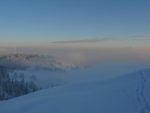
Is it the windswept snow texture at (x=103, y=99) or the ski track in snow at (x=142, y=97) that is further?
the windswept snow texture at (x=103, y=99)

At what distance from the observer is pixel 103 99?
1662 centimetres

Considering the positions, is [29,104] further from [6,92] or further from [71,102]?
[6,92]

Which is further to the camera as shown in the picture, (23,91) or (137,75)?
(23,91)

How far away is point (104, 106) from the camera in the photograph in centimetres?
1565

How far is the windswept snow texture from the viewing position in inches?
599

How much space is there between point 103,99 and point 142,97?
1.96 metres

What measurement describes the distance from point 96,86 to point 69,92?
5.29 feet

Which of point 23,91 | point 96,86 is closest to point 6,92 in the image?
point 23,91

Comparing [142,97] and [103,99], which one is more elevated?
[142,97]

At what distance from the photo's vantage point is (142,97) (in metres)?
15.6

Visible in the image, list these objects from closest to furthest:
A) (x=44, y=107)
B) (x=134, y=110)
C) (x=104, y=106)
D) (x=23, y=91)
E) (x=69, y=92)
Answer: (x=134, y=110) → (x=104, y=106) → (x=44, y=107) → (x=69, y=92) → (x=23, y=91)

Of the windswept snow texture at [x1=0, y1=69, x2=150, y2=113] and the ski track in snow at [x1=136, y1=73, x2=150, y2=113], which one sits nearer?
the ski track in snow at [x1=136, y1=73, x2=150, y2=113]

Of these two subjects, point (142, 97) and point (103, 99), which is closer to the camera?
point (142, 97)

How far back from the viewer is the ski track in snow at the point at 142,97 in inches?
555
